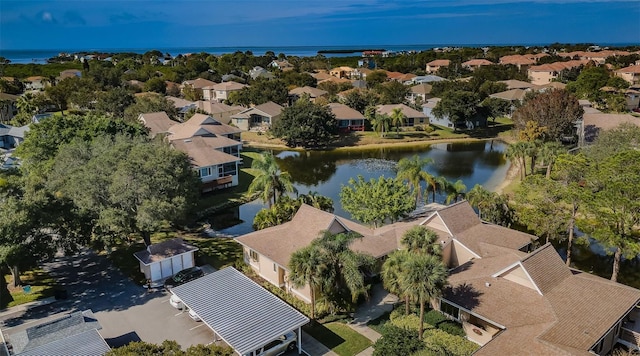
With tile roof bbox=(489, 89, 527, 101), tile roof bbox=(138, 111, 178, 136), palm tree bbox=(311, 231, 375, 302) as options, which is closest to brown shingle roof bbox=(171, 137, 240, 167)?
tile roof bbox=(138, 111, 178, 136)

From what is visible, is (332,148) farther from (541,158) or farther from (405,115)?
(541,158)

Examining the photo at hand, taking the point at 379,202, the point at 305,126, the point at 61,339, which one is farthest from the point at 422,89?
the point at 61,339

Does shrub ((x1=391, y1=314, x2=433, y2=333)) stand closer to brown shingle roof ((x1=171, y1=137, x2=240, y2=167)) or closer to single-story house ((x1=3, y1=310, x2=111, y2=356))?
single-story house ((x1=3, y1=310, x2=111, y2=356))

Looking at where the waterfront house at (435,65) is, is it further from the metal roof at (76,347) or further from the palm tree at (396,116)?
the metal roof at (76,347)

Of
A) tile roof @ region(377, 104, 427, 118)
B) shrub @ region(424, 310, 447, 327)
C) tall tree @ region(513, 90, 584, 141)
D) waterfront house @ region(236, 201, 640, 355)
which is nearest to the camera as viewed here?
waterfront house @ region(236, 201, 640, 355)

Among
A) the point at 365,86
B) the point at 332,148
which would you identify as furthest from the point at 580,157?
the point at 365,86

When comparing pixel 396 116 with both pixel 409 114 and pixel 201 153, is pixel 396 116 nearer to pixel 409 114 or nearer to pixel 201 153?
pixel 409 114
